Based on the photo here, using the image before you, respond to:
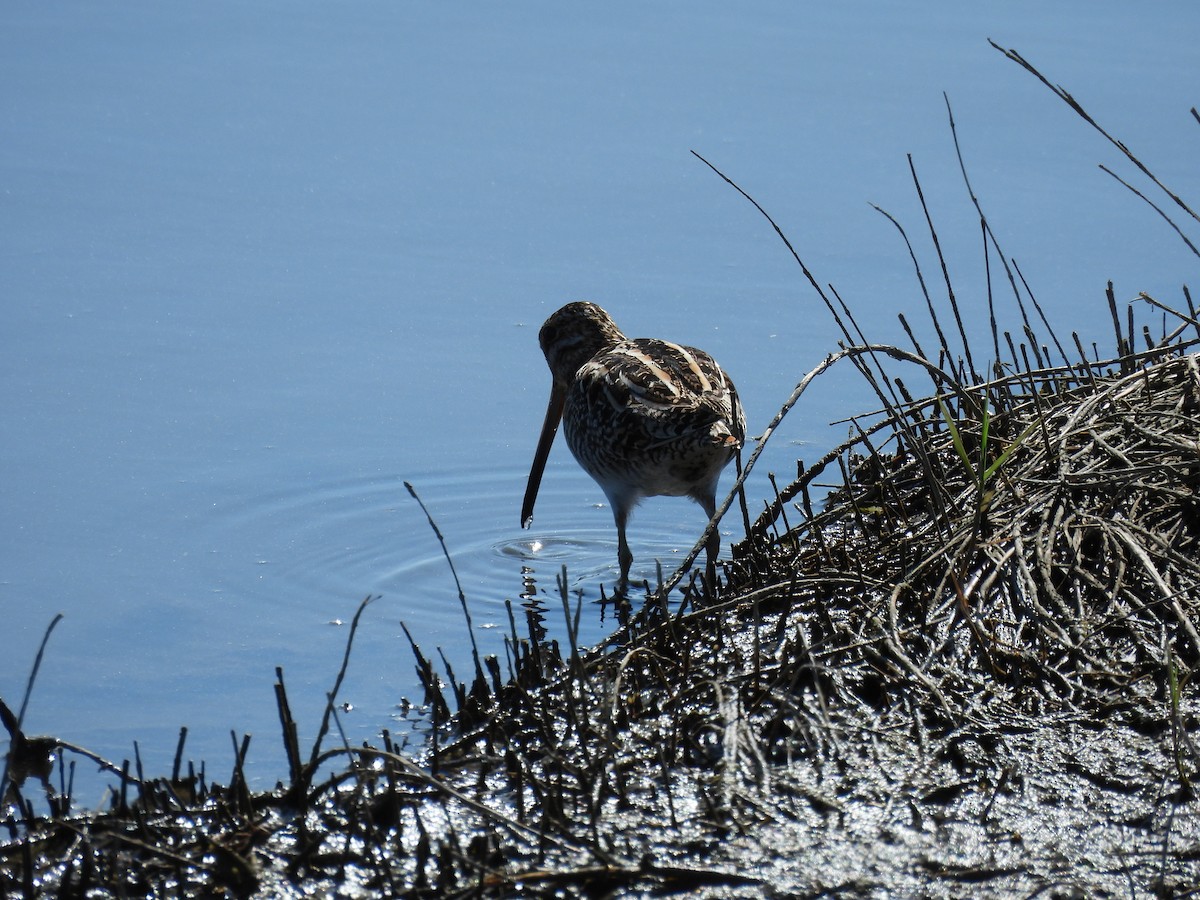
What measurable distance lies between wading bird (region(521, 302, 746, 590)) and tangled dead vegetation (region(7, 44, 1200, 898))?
69 cm

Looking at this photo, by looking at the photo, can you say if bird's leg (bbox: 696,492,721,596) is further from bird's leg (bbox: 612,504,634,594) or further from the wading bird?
bird's leg (bbox: 612,504,634,594)

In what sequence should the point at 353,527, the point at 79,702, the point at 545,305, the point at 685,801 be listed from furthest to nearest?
the point at 545,305 < the point at 353,527 < the point at 79,702 < the point at 685,801

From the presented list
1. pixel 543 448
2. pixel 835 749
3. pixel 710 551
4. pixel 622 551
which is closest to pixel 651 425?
pixel 710 551

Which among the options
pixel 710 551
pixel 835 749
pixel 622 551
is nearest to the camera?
pixel 835 749

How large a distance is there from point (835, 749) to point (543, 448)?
3.20 m

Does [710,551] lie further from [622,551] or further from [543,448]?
[543,448]

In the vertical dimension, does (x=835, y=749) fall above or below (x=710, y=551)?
below

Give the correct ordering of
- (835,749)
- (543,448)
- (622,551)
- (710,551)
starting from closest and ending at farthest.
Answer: (835,749), (710,551), (622,551), (543,448)

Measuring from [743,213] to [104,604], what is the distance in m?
5.22

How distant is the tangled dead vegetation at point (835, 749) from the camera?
10.5ft

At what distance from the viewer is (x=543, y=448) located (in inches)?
263

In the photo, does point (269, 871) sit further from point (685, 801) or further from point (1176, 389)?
point (1176, 389)

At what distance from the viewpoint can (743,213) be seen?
9.64m

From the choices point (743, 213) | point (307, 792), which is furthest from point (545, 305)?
point (307, 792)
